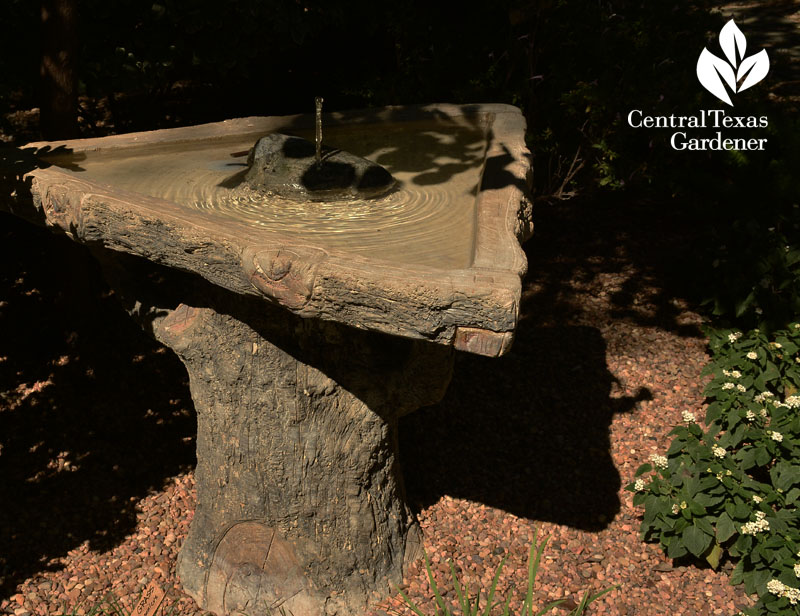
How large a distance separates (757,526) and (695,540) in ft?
0.82

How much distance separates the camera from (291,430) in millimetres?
3348

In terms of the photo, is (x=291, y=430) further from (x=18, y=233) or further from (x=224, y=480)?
(x=18, y=233)

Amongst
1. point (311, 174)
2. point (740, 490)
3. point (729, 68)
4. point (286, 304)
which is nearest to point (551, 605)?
point (740, 490)

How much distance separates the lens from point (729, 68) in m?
6.55

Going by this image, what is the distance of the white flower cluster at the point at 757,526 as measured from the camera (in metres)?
3.36

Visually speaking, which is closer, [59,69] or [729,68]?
[59,69]

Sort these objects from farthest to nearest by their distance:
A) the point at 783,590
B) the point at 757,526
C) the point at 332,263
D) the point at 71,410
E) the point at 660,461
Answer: the point at 71,410 < the point at 660,461 < the point at 757,526 < the point at 783,590 < the point at 332,263

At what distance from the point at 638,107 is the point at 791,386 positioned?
2368mm

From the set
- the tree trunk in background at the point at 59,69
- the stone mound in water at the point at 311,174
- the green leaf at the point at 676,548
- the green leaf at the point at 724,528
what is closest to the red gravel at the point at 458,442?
the green leaf at the point at 676,548

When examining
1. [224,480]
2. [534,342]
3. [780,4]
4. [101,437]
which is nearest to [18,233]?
[101,437]

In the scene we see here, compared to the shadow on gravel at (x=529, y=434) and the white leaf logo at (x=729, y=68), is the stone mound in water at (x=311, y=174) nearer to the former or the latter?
the shadow on gravel at (x=529, y=434)

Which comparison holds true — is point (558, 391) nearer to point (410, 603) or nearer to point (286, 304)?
point (410, 603)

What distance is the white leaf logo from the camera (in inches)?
239

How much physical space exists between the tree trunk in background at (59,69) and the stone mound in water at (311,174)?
125cm
